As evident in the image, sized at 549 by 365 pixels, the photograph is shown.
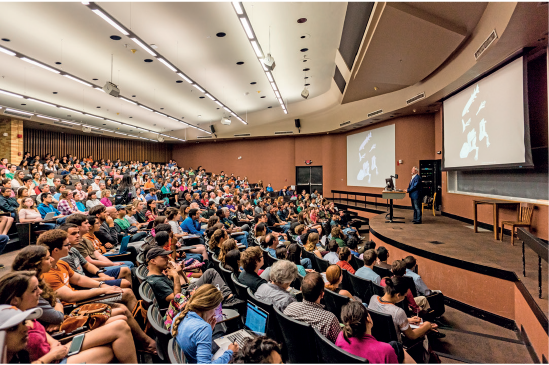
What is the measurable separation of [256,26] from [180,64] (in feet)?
9.48

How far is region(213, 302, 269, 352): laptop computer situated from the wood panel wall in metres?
16.5

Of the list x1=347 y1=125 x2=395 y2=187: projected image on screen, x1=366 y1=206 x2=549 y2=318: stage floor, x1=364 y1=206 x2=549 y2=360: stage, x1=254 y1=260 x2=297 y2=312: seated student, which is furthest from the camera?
x1=347 y1=125 x2=395 y2=187: projected image on screen

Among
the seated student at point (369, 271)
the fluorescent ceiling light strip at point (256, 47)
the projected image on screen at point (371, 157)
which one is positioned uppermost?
the fluorescent ceiling light strip at point (256, 47)

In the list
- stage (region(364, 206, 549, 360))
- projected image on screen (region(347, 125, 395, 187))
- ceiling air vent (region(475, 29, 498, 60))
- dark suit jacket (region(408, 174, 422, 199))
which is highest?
ceiling air vent (region(475, 29, 498, 60))

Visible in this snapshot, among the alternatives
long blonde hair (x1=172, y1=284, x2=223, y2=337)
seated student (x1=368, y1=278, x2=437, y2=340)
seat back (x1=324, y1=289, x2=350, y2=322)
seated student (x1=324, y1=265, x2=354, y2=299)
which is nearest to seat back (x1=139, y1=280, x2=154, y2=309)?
long blonde hair (x1=172, y1=284, x2=223, y2=337)

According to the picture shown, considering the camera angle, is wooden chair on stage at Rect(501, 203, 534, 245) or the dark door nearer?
wooden chair on stage at Rect(501, 203, 534, 245)

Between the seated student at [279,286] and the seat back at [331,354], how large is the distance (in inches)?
21.2

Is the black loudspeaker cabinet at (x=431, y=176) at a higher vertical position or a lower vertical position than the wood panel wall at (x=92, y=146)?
lower

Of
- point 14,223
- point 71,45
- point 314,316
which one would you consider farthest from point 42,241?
point 71,45

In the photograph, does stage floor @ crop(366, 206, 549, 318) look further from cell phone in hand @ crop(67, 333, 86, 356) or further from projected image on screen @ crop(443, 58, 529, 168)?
cell phone in hand @ crop(67, 333, 86, 356)

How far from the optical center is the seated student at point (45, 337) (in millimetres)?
1453

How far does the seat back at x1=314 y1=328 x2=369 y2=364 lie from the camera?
1.39 meters

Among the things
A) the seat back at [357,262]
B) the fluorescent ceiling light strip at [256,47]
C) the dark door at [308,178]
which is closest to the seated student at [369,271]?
the seat back at [357,262]

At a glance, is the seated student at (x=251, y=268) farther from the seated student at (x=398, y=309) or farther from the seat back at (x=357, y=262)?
the seat back at (x=357, y=262)
